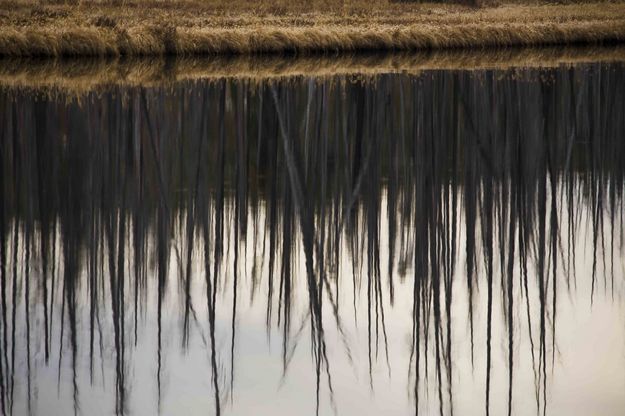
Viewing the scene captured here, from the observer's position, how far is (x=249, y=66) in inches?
1109

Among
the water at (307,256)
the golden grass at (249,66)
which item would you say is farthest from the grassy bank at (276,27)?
the water at (307,256)

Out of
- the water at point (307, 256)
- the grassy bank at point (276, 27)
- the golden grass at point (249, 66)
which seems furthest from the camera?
the grassy bank at point (276, 27)

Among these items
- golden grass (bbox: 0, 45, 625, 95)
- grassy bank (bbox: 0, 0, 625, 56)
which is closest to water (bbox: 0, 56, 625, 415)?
golden grass (bbox: 0, 45, 625, 95)

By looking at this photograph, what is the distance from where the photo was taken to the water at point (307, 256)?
28.9 ft

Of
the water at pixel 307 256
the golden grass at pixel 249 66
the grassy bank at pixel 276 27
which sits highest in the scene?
the grassy bank at pixel 276 27

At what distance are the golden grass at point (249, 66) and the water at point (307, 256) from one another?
8.58 ft

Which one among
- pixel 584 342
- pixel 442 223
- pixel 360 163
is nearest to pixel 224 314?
pixel 584 342

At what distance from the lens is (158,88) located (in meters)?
23.5

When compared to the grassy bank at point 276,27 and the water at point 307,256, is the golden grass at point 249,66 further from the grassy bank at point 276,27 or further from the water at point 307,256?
the water at point 307,256

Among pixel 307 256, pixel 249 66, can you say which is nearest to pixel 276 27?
pixel 249 66

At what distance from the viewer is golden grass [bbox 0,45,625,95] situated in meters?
24.6

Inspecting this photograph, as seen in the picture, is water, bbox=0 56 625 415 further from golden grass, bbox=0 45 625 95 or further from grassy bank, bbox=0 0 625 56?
grassy bank, bbox=0 0 625 56

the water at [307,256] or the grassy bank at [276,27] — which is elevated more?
the grassy bank at [276,27]

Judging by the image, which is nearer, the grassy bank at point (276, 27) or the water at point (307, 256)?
the water at point (307, 256)
